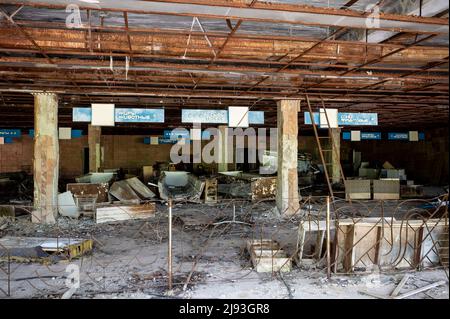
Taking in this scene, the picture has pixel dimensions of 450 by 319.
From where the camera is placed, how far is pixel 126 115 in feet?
39.8

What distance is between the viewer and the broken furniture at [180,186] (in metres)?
16.4

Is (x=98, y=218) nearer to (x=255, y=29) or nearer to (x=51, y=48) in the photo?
(x=51, y=48)

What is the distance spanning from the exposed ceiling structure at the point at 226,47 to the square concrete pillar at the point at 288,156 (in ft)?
2.37

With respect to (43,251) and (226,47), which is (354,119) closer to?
(226,47)

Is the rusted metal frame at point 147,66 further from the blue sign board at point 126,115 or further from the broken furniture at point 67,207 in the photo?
the broken furniture at point 67,207

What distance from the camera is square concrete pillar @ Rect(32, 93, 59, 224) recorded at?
11.9 m

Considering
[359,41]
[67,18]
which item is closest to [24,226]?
[67,18]

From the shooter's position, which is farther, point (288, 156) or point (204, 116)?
point (288, 156)

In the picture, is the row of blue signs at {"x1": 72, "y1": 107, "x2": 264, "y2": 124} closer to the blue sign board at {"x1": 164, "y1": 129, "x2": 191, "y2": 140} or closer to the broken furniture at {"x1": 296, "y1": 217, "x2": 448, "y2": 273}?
the broken furniture at {"x1": 296, "y1": 217, "x2": 448, "y2": 273}

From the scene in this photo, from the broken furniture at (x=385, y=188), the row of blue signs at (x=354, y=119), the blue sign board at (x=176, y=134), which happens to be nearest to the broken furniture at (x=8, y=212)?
the blue sign board at (x=176, y=134)

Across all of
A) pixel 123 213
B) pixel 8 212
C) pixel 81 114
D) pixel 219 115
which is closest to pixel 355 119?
pixel 219 115

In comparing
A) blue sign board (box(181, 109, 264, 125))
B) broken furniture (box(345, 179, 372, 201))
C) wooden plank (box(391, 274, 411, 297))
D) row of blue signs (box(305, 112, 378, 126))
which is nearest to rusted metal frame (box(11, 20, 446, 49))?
wooden plank (box(391, 274, 411, 297))

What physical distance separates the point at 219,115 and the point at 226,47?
512 cm
